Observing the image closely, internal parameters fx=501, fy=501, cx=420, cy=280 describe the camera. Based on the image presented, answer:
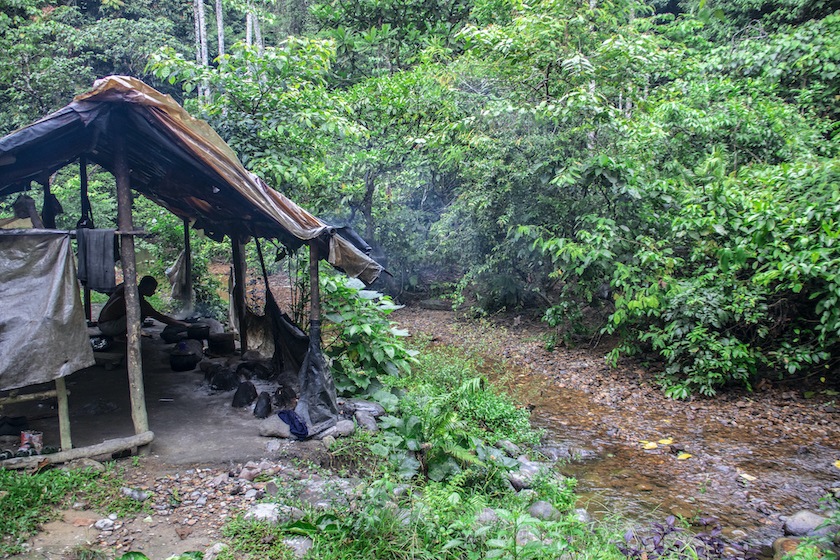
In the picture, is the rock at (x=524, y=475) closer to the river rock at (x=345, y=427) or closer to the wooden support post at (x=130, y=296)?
the river rock at (x=345, y=427)

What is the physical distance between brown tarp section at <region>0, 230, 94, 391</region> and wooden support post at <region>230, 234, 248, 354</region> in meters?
3.26

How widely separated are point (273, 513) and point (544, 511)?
232 cm

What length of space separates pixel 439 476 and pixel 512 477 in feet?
2.56

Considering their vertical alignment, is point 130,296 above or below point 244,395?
above

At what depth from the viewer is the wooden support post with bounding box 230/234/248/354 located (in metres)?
7.61

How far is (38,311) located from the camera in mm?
4102

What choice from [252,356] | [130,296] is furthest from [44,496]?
[252,356]

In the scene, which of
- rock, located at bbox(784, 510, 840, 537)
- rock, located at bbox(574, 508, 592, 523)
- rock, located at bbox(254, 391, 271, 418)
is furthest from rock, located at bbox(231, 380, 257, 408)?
rock, located at bbox(784, 510, 840, 537)

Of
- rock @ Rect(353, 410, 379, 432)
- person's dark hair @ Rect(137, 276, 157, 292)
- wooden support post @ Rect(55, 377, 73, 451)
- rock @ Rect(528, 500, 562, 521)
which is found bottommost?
rock @ Rect(528, 500, 562, 521)

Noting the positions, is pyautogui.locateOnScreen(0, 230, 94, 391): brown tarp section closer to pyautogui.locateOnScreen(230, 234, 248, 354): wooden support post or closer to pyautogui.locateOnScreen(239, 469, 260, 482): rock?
pyautogui.locateOnScreen(239, 469, 260, 482): rock

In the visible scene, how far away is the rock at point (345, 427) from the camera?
5.08m

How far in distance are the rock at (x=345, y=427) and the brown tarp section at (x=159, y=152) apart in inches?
59.4

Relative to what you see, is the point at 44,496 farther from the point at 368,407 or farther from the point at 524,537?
the point at 524,537

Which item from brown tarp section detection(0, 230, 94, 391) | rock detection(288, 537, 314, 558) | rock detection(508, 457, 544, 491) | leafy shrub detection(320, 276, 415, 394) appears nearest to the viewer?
rock detection(288, 537, 314, 558)
